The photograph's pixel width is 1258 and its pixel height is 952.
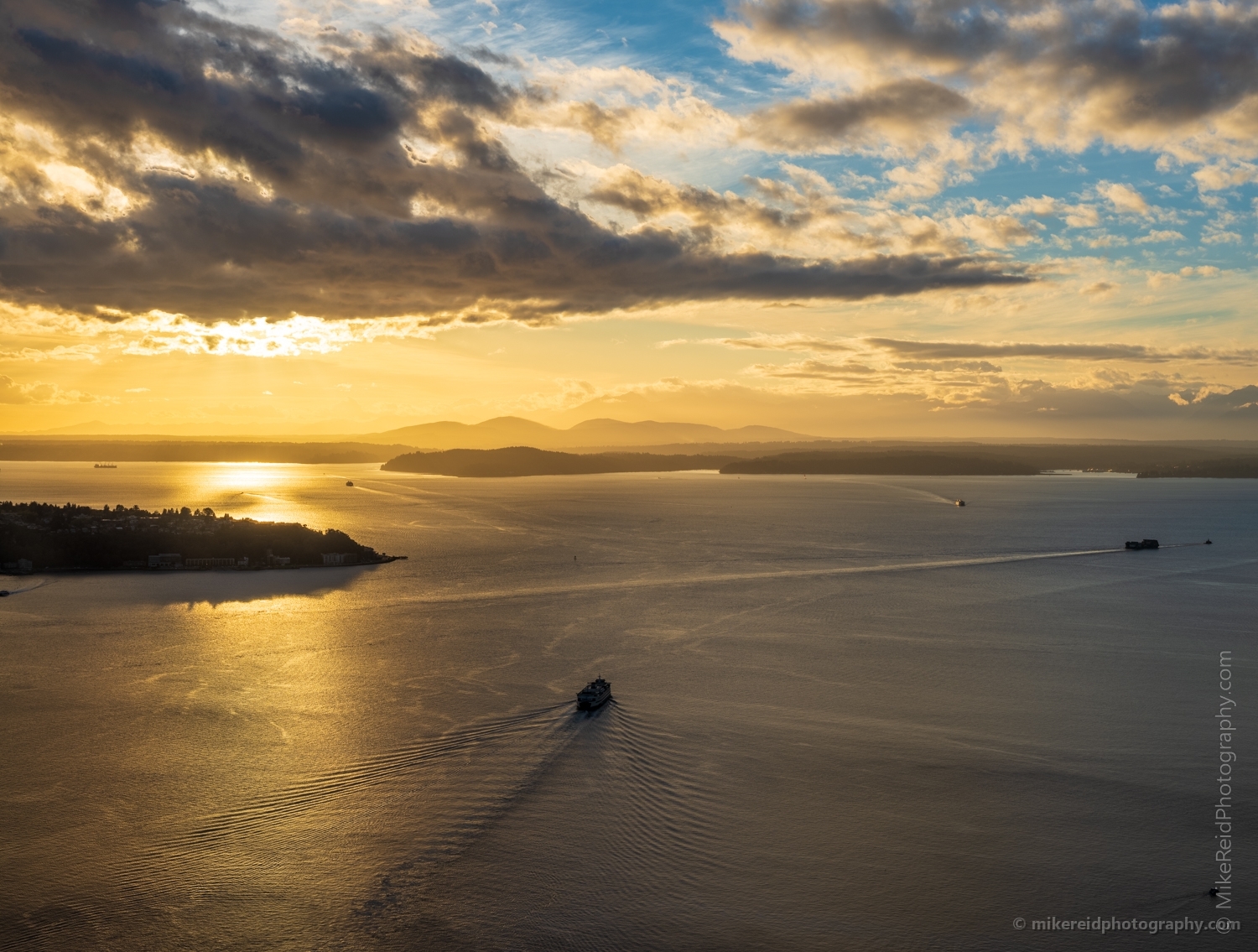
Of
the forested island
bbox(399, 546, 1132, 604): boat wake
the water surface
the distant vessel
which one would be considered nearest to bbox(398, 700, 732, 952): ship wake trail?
the water surface

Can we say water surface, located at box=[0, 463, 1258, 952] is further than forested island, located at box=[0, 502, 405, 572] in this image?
No

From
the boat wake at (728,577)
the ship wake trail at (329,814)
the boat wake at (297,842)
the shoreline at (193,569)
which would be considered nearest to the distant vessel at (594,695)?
the ship wake trail at (329,814)

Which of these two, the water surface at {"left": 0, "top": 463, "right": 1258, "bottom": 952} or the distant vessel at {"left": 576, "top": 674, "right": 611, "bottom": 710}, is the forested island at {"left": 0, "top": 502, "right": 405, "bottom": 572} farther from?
the distant vessel at {"left": 576, "top": 674, "right": 611, "bottom": 710}

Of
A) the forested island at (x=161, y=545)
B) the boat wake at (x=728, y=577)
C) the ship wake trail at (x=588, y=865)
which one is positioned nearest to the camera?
the ship wake trail at (x=588, y=865)

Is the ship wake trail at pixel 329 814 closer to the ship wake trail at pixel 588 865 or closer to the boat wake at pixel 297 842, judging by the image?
the boat wake at pixel 297 842

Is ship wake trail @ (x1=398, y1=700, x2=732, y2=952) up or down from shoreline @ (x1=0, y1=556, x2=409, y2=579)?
down

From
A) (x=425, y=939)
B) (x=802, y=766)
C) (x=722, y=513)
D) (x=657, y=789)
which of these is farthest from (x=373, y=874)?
(x=722, y=513)

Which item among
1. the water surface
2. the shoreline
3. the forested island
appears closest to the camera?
the water surface
